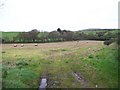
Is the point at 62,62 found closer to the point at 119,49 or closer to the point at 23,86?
the point at 119,49

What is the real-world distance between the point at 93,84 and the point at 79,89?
2.10m

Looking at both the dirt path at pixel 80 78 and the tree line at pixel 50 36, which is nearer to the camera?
the dirt path at pixel 80 78

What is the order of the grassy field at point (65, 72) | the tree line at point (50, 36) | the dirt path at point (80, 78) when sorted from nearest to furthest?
the grassy field at point (65, 72) < the dirt path at point (80, 78) < the tree line at point (50, 36)

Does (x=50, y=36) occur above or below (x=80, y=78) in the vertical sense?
above

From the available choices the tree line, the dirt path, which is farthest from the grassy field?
the tree line

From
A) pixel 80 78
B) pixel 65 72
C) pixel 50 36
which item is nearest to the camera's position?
pixel 80 78

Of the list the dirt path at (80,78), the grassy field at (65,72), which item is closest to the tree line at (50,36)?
the grassy field at (65,72)

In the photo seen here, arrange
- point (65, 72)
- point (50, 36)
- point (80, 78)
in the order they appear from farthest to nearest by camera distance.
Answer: point (50, 36), point (65, 72), point (80, 78)

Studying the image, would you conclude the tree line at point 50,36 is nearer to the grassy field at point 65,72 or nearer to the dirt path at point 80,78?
the grassy field at point 65,72

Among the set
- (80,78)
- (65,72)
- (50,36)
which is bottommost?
(80,78)

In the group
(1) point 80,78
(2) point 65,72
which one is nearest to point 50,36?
(2) point 65,72

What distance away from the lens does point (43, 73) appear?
107 feet

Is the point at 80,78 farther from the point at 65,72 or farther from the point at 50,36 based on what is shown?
the point at 50,36

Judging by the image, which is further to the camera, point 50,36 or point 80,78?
point 50,36
